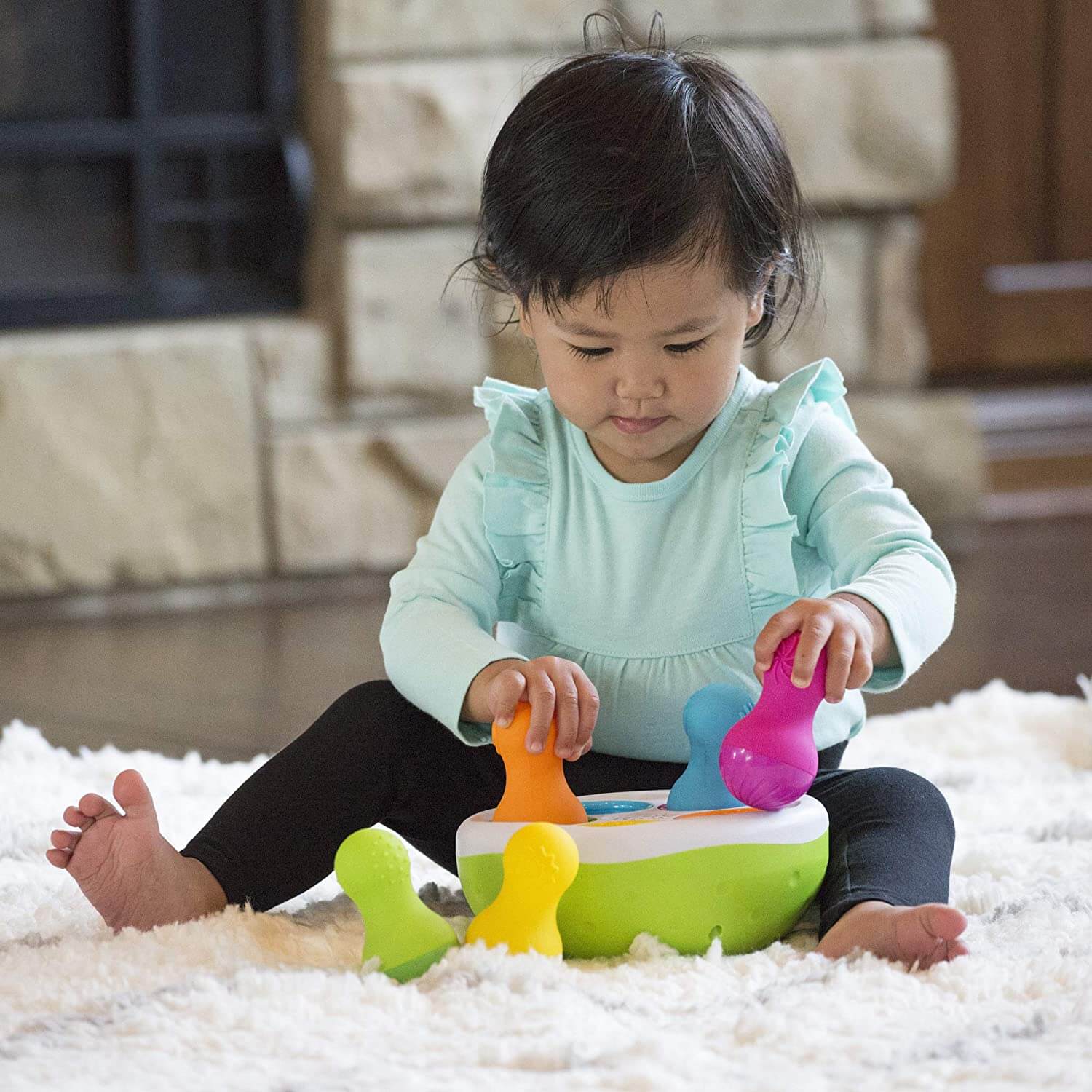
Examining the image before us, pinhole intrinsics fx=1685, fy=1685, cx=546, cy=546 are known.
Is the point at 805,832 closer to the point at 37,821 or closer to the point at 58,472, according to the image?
the point at 37,821

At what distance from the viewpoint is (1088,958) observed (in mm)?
769

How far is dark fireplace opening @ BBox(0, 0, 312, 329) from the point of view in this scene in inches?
80.9

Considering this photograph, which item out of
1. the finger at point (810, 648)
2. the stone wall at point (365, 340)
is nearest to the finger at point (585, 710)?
the finger at point (810, 648)

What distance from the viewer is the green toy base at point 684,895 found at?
0.78 m

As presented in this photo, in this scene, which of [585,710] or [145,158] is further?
[145,158]

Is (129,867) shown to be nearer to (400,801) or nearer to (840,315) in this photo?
(400,801)

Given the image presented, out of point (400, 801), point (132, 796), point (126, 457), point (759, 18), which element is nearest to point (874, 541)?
point (400, 801)

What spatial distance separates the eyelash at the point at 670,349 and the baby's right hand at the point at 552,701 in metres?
0.16

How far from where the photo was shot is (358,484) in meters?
2.11

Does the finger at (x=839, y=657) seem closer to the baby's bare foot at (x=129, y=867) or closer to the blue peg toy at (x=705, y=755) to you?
the blue peg toy at (x=705, y=755)

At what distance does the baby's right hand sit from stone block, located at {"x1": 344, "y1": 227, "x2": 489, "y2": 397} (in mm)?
1311

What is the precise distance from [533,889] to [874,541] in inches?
10.8

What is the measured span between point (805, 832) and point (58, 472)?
56.4 inches

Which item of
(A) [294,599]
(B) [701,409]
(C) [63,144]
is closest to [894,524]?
(B) [701,409]
